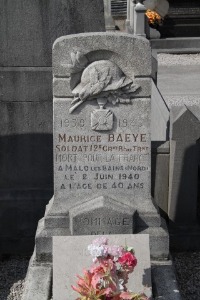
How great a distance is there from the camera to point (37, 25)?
7.66 metres

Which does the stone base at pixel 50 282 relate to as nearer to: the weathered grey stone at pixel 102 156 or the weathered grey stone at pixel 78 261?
the weathered grey stone at pixel 78 261

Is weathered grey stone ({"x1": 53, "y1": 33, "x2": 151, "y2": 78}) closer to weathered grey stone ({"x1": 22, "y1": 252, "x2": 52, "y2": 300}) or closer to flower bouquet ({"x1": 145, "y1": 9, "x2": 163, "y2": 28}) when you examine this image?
weathered grey stone ({"x1": 22, "y1": 252, "x2": 52, "y2": 300})

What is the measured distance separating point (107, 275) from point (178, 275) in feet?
7.16

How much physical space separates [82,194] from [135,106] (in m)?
0.96

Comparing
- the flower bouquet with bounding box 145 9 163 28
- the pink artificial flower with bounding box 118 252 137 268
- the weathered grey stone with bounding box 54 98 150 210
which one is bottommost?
the flower bouquet with bounding box 145 9 163 28

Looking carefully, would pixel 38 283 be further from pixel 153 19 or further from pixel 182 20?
pixel 182 20

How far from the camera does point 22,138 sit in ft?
25.9

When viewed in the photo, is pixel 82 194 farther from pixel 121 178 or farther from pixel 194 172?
pixel 194 172

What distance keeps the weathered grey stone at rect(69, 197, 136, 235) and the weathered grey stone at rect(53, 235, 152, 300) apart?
1.00 feet

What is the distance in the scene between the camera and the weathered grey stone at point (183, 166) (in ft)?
24.9

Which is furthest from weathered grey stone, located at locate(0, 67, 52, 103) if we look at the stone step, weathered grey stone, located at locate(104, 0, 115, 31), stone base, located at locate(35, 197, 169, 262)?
weathered grey stone, located at locate(104, 0, 115, 31)

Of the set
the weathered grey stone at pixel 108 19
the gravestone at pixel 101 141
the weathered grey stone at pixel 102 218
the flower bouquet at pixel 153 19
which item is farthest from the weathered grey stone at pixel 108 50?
the weathered grey stone at pixel 108 19

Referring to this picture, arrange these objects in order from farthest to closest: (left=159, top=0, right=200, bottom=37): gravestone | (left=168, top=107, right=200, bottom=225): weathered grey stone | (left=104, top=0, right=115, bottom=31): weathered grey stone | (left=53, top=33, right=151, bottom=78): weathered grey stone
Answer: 1. (left=159, top=0, right=200, bottom=37): gravestone
2. (left=104, top=0, right=115, bottom=31): weathered grey stone
3. (left=168, top=107, right=200, bottom=225): weathered grey stone
4. (left=53, top=33, right=151, bottom=78): weathered grey stone

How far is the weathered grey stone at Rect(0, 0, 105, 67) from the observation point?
763cm
